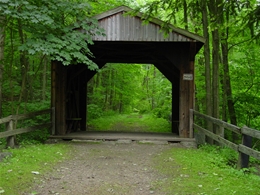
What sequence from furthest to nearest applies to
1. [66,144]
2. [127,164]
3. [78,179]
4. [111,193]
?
[66,144], [127,164], [78,179], [111,193]

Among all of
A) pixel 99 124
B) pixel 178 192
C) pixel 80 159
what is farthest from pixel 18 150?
pixel 99 124

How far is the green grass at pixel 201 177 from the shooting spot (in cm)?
460

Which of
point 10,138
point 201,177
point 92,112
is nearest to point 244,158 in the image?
point 201,177

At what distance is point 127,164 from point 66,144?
3.04 metres

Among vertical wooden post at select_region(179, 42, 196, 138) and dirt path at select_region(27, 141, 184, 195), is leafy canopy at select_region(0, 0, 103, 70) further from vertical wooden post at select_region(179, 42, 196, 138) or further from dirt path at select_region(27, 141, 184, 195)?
vertical wooden post at select_region(179, 42, 196, 138)

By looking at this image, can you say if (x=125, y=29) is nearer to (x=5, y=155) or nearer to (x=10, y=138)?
(x=10, y=138)

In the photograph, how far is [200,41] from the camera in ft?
29.6

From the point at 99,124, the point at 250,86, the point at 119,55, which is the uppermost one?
the point at 119,55

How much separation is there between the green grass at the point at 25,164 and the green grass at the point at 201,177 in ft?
7.61

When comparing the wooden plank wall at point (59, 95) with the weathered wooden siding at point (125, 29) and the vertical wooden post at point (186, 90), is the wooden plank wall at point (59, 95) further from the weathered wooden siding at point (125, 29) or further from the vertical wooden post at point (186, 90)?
the vertical wooden post at point (186, 90)

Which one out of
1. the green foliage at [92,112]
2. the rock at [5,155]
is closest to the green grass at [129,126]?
the green foliage at [92,112]

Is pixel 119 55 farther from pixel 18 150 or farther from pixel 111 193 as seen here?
pixel 111 193

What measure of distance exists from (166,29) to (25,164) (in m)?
4.37

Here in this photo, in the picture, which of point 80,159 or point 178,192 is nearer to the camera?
point 178,192
